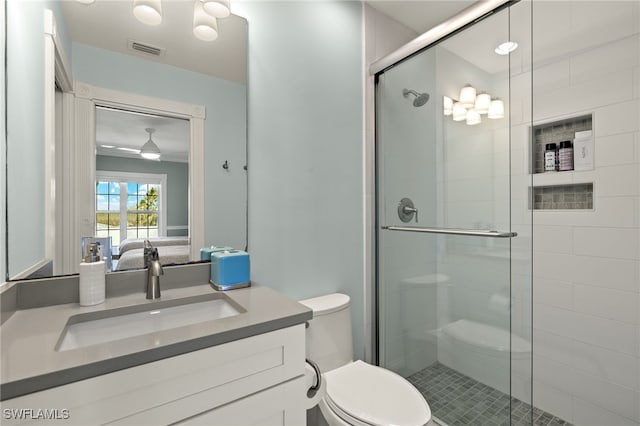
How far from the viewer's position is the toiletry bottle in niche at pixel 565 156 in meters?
1.79

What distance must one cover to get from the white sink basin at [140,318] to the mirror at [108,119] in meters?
0.24

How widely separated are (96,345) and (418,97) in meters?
1.73

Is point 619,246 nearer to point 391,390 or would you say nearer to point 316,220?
point 391,390

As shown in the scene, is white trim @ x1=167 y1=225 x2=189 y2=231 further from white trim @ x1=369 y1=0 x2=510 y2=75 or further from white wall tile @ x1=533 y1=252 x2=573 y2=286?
white wall tile @ x1=533 y1=252 x2=573 y2=286

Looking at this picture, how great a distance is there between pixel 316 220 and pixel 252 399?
3.11ft

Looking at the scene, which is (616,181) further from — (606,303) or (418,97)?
(418,97)

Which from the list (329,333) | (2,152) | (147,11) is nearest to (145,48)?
(147,11)

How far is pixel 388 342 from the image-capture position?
6.11ft

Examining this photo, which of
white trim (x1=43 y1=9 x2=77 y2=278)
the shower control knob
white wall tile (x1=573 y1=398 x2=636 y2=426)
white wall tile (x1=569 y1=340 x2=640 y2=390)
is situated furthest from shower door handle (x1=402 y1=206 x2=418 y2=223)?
white trim (x1=43 y1=9 x2=77 y2=278)

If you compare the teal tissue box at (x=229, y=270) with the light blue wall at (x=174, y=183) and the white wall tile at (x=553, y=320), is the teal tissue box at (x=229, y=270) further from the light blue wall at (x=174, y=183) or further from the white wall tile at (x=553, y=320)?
the white wall tile at (x=553, y=320)

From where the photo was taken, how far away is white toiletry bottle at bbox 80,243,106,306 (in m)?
0.97

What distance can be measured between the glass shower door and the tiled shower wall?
606mm

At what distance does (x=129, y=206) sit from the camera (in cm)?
115

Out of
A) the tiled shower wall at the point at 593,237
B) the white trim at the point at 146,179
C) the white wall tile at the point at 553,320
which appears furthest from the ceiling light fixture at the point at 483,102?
the white trim at the point at 146,179
